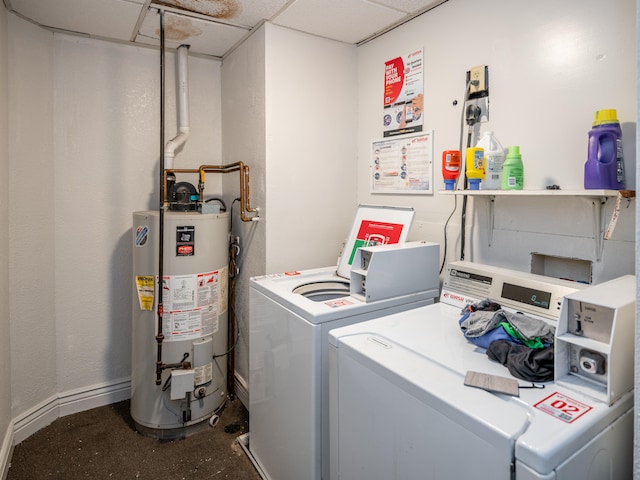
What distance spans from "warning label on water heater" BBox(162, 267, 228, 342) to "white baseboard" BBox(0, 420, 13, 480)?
0.86 m

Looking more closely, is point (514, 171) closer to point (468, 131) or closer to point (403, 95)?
point (468, 131)

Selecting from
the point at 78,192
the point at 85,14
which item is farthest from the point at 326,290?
the point at 85,14

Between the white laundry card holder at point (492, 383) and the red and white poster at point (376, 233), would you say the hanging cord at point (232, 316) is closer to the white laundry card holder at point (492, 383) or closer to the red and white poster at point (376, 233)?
the red and white poster at point (376, 233)

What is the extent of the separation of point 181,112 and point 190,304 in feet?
4.00

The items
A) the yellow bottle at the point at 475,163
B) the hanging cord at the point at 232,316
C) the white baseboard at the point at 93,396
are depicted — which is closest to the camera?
the yellow bottle at the point at 475,163

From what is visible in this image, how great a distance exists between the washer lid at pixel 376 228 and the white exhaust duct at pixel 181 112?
1.23 m

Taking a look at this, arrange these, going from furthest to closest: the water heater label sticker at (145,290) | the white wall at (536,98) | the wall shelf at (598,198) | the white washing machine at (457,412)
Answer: the water heater label sticker at (145,290) → the white wall at (536,98) → the wall shelf at (598,198) → the white washing machine at (457,412)

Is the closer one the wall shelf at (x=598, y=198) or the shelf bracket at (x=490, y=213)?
the wall shelf at (x=598, y=198)

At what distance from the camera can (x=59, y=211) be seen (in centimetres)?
232

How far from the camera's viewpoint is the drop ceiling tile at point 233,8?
1.90 meters

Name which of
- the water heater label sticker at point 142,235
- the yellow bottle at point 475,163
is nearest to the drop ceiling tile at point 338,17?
the yellow bottle at point 475,163

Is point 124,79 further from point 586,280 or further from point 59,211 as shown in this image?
point 586,280

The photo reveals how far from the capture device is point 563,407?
35.2 inches

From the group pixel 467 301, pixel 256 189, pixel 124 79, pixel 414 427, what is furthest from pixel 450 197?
pixel 124 79
